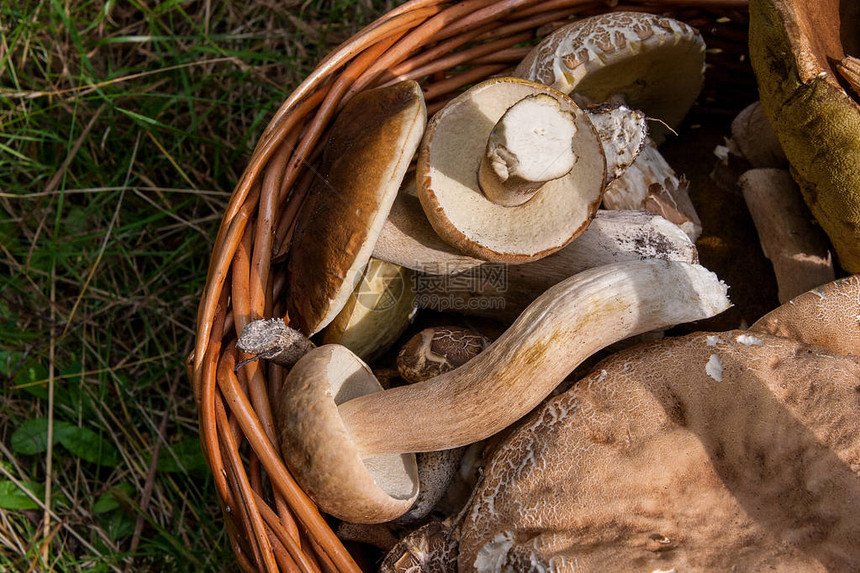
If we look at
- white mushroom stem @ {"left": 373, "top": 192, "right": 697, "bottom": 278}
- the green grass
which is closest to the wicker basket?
white mushroom stem @ {"left": 373, "top": 192, "right": 697, "bottom": 278}

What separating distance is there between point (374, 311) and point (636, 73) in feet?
3.49

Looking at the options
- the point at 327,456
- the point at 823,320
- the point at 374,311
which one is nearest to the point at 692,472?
the point at 823,320

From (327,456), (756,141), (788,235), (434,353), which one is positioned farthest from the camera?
(756,141)

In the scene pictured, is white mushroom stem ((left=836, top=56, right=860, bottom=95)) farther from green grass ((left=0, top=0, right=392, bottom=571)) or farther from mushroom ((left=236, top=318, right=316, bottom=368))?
green grass ((left=0, top=0, right=392, bottom=571))

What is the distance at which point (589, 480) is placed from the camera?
4.80 ft

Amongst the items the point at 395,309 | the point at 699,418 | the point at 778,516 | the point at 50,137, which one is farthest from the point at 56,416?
the point at 778,516

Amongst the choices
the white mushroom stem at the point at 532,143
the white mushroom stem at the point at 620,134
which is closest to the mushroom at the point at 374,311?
the white mushroom stem at the point at 532,143

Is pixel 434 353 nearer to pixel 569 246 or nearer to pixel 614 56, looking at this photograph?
pixel 569 246

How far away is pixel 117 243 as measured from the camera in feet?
8.50

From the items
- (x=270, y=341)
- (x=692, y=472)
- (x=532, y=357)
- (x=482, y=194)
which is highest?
(x=482, y=194)

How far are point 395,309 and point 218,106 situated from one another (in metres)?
1.40

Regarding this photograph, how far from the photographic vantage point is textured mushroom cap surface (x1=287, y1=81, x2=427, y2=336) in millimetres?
1538

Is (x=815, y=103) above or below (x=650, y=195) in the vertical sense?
above

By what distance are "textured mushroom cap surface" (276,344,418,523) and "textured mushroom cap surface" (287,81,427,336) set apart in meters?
0.16
